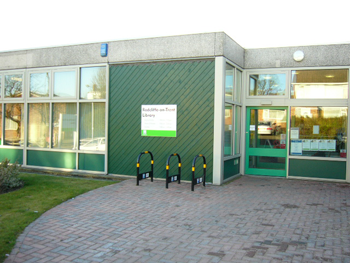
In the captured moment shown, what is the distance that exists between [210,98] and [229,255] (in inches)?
216

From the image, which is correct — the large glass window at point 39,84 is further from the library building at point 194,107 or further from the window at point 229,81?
the window at point 229,81

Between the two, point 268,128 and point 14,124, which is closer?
point 268,128

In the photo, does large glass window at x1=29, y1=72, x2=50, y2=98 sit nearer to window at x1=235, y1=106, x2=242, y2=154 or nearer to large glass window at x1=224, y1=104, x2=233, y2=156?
large glass window at x1=224, y1=104, x2=233, y2=156

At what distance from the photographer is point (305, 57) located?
10430 millimetres

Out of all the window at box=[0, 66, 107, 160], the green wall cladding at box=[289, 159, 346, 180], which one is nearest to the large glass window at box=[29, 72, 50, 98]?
the window at box=[0, 66, 107, 160]

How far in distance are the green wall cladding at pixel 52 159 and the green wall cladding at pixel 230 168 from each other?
488 cm

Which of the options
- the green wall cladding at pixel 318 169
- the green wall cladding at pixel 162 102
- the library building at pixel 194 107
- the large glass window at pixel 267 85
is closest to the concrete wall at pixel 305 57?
the library building at pixel 194 107

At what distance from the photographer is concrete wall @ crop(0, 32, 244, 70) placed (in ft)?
31.1

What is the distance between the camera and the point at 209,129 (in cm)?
948

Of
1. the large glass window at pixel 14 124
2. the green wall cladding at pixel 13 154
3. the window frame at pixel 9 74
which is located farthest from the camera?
the large glass window at pixel 14 124

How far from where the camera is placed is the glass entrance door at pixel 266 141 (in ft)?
35.6

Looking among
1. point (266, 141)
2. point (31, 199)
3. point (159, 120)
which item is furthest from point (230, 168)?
point (31, 199)

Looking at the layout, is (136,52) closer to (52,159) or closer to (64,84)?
(64,84)

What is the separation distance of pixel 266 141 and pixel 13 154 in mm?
8733
